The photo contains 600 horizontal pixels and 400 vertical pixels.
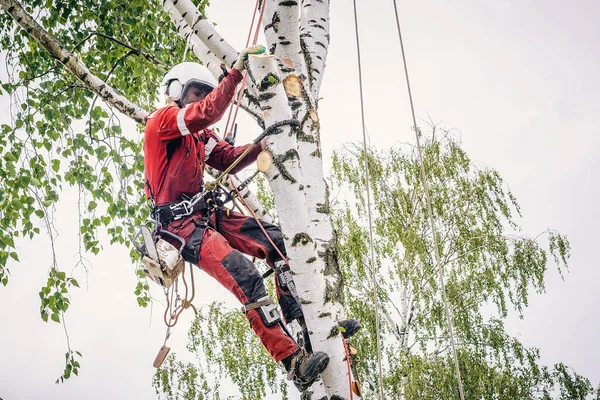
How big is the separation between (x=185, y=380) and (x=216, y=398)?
84 centimetres

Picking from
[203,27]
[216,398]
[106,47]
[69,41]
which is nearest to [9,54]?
[69,41]

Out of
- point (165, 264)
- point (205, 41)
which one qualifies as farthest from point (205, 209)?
point (205, 41)

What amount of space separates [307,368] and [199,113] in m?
1.30

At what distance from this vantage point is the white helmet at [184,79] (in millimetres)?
2957

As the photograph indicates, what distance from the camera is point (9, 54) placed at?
5.22 meters

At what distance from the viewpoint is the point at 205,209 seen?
2.85 m

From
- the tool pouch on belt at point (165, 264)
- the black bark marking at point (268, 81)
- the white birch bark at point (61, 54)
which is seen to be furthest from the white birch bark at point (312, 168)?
the white birch bark at point (61, 54)

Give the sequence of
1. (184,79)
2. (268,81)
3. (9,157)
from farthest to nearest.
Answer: (9,157), (184,79), (268,81)

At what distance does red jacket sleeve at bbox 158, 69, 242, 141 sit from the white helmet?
256 mm

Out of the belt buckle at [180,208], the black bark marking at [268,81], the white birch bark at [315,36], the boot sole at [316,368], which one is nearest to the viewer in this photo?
the boot sole at [316,368]

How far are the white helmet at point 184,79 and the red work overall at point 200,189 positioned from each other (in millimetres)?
202

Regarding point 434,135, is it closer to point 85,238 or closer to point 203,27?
point 85,238

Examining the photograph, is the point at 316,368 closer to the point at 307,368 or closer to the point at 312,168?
the point at 307,368

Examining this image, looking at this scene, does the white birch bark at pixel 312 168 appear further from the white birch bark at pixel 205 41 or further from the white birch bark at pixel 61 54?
the white birch bark at pixel 61 54
